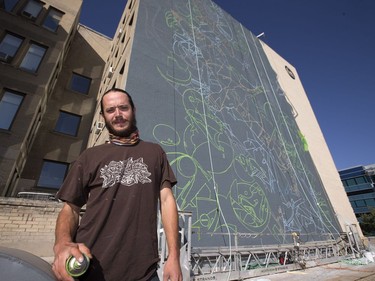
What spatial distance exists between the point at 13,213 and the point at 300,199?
11.8 metres

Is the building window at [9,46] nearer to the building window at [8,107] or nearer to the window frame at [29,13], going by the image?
the window frame at [29,13]

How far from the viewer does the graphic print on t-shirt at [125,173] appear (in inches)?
58.2

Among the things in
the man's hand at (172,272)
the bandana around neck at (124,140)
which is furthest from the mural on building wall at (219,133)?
the man's hand at (172,272)

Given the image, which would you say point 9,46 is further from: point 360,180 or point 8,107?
point 360,180

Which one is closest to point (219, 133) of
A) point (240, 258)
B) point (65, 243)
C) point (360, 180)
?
point (240, 258)

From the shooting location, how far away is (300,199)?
36.3ft

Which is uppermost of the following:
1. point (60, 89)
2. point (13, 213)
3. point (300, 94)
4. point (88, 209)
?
point (300, 94)

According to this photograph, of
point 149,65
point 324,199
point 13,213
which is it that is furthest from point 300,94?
point 13,213

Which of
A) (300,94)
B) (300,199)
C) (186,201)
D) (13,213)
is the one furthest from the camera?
(300,94)

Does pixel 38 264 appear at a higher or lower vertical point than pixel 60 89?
lower

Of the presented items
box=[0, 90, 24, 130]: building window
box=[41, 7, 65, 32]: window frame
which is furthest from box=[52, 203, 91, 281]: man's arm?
box=[41, 7, 65, 32]: window frame

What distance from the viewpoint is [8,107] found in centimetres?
923

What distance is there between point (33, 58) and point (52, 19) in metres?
3.04

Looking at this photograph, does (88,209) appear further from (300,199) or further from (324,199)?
(324,199)
